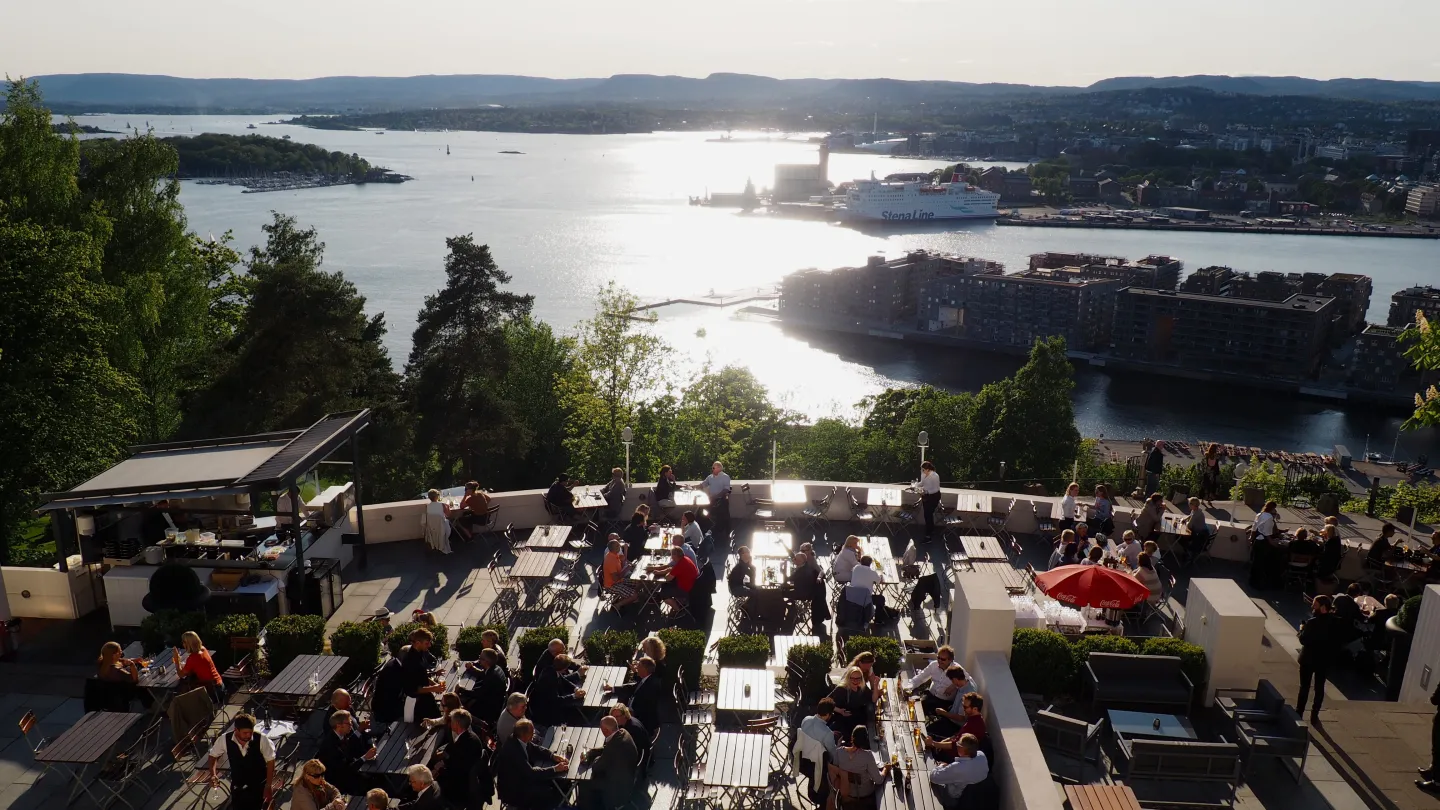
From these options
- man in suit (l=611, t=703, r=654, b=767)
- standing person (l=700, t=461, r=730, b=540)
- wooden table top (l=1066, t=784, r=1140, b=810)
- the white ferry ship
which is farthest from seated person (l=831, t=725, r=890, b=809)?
the white ferry ship

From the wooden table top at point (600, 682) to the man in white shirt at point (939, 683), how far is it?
210cm

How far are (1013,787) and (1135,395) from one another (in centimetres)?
7179

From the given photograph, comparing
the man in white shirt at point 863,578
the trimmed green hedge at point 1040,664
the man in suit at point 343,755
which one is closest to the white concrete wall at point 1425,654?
the trimmed green hedge at point 1040,664

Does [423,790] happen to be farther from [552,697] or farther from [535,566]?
[535,566]

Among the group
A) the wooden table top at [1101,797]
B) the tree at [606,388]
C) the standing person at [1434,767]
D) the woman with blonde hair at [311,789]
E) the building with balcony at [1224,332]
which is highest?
the woman with blonde hair at [311,789]

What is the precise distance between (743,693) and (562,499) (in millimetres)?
4169

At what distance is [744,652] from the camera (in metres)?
7.30

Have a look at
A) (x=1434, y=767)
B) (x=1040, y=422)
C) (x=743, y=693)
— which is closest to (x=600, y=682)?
(x=743, y=693)

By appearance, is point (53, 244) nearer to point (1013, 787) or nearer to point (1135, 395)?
point (1013, 787)

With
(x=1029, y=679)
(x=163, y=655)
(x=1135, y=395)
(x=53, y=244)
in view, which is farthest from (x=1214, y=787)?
(x=1135, y=395)

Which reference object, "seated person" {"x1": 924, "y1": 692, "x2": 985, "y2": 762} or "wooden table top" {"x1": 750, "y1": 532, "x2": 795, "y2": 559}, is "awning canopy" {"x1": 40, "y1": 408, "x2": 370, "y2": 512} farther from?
"seated person" {"x1": 924, "y1": 692, "x2": 985, "y2": 762}

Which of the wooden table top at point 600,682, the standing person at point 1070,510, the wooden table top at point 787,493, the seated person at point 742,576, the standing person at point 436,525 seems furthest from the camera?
the wooden table top at point 787,493

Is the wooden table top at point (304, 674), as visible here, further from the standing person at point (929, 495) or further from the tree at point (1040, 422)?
the tree at point (1040, 422)

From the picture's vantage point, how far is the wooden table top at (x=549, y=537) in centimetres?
934
